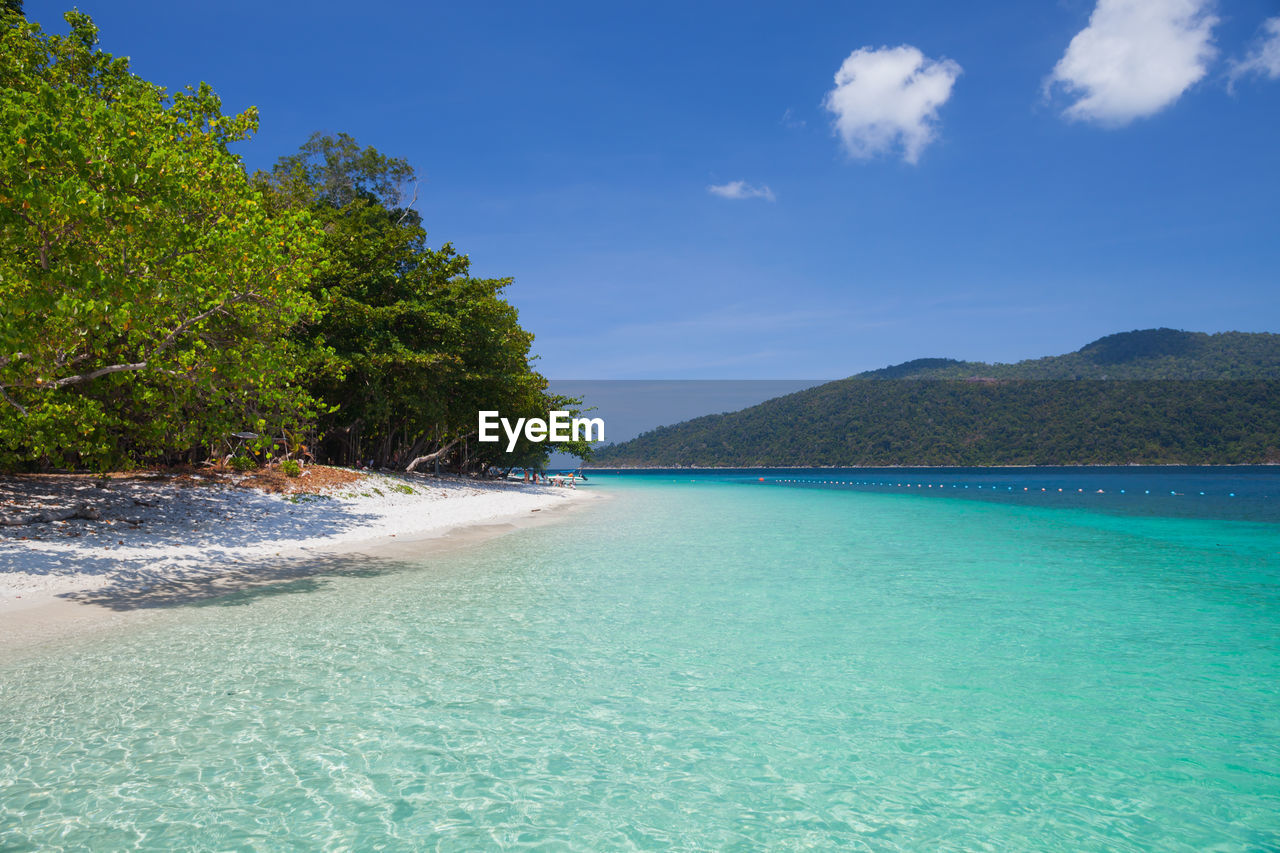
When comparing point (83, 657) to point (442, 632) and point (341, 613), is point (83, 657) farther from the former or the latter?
point (442, 632)

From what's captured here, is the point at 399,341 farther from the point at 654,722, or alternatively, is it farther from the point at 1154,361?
the point at 1154,361

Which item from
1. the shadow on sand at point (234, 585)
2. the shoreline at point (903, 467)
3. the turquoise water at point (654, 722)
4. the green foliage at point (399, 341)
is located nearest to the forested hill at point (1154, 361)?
the shoreline at point (903, 467)

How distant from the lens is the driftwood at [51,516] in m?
13.0

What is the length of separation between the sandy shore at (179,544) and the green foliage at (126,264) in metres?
1.75

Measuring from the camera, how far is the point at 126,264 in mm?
10992

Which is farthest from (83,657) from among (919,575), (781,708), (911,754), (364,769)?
(919,575)

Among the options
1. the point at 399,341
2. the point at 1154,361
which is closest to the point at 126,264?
the point at 399,341

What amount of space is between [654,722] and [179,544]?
12579 mm

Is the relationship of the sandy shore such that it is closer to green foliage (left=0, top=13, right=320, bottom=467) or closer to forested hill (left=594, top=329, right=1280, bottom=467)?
green foliage (left=0, top=13, right=320, bottom=467)

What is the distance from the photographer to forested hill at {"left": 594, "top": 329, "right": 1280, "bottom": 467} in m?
100

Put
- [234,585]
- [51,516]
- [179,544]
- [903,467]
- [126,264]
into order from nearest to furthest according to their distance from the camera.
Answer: [126,264]
[234,585]
[51,516]
[179,544]
[903,467]

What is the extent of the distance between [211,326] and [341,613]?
747 cm

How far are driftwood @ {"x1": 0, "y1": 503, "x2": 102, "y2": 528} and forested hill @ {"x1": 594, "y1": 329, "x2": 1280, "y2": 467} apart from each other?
110109 mm

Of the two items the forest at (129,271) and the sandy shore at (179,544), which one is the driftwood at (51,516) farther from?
the forest at (129,271)
